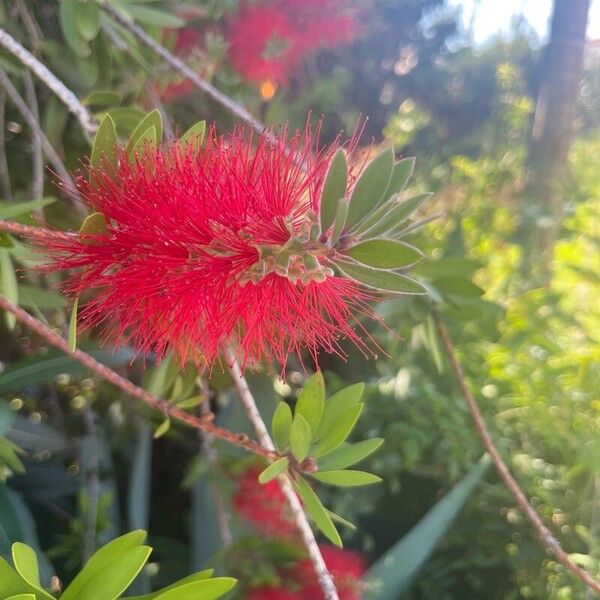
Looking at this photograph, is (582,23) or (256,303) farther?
(582,23)

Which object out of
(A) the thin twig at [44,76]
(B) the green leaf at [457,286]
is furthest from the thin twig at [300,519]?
(B) the green leaf at [457,286]

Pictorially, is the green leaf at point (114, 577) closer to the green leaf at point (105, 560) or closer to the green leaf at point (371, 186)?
the green leaf at point (105, 560)

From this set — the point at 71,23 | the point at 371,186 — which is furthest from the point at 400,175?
the point at 71,23

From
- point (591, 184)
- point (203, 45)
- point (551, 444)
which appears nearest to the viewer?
point (551, 444)

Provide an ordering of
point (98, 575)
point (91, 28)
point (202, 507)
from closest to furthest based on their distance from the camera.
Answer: point (98, 575) → point (91, 28) → point (202, 507)

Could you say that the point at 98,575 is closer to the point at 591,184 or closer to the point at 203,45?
the point at 203,45

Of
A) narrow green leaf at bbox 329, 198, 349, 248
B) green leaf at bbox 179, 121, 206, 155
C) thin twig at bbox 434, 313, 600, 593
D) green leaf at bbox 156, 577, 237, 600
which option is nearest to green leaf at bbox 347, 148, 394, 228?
narrow green leaf at bbox 329, 198, 349, 248

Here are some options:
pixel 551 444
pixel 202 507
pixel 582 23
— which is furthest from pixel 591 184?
pixel 202 507
